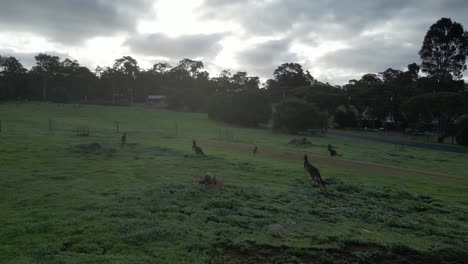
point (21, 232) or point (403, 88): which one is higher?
point (403, 88)

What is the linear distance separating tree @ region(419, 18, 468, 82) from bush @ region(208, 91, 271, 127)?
35007mm

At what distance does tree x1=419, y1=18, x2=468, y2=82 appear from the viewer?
66481 millimetres

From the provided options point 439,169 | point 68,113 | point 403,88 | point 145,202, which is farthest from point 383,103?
point 145,202

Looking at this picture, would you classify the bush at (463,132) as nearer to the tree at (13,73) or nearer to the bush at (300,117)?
the bush at (300,117)

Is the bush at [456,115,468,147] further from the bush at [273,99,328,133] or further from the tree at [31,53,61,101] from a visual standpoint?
the tree at [31,53,61,101]

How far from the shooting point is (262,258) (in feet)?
21.0

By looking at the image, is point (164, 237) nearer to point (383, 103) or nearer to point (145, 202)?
point (145, 202)

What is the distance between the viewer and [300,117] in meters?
56.8

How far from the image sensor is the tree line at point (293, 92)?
5734 centimetres

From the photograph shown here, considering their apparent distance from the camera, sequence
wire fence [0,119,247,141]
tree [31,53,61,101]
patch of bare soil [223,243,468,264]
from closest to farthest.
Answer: patch of bare soil [223,243,468,264] < wire fence [0,119,247,141] < tree [31,53,61,101]

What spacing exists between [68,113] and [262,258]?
6620cm

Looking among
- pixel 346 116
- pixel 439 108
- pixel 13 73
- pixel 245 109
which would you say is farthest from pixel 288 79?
pixel 13 73

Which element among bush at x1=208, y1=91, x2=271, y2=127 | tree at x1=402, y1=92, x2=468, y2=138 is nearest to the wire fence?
bush at x1=208, y1=91, x2=271, y2=127

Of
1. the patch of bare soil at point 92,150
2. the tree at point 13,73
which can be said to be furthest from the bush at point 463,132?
the tree at point 13,73
